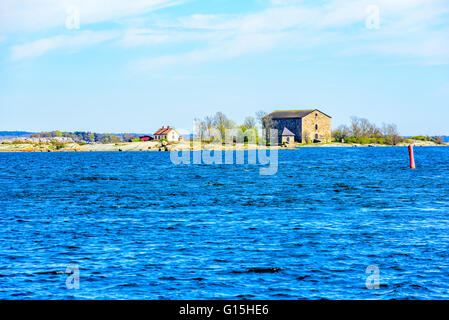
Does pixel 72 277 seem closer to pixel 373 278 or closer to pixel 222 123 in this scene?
pixel 373 278

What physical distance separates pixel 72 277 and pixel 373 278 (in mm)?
9632

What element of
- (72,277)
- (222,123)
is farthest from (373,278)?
(222,123)

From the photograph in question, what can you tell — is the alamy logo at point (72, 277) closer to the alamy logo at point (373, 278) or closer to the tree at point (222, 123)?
the alamy logo at point (373, 278)

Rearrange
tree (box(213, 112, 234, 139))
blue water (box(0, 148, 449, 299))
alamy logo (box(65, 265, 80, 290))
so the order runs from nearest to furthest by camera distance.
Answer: blue water (box(0, 148, 449, 299)) → alamy logo (box(65, 265, 80, 290)) → tree (box(213, 112, 234, 139))

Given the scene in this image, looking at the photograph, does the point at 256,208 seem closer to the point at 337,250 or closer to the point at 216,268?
the point at 337,250

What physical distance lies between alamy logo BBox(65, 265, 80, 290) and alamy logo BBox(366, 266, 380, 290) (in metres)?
8.82

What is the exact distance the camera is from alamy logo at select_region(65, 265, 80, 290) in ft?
52.0

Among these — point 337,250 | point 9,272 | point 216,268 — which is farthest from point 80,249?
point 337,250

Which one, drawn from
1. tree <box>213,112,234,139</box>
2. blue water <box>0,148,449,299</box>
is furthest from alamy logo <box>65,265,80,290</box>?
tree <box>213,112,234,139</box>

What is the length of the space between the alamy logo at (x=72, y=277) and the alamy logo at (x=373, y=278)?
8.82 metres

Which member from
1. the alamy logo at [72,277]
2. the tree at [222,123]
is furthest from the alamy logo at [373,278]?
the tree at [222,123]

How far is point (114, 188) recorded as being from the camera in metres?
52.2

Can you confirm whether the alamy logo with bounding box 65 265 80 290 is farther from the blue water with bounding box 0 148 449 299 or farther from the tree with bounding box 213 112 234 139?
the tree with bounding box 213 112 234 139

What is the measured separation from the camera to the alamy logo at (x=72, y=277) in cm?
1584
